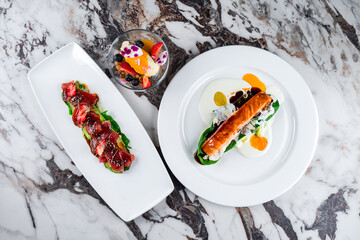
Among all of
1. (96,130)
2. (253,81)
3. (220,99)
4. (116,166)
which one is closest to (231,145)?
(220,99)

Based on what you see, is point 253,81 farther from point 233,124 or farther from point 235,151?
point 235,151

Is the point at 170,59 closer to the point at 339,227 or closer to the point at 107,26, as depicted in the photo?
the point at 107,26

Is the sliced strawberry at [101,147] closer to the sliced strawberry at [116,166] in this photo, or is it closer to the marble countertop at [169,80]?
the sliced strawberry at [116,166]

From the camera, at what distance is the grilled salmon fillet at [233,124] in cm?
207

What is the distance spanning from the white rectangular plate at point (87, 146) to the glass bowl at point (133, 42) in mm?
82

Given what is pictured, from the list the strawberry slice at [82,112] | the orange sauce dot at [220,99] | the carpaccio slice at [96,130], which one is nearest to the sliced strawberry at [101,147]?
the carpaccio slice at [96,130]

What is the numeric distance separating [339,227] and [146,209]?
146cm

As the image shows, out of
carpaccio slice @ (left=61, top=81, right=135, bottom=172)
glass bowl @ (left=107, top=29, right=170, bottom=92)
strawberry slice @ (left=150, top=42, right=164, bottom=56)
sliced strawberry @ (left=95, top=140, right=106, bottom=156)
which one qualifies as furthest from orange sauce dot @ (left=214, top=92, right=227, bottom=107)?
sliced strawberry @ (left=95, top=140, right=106, bottom=156)

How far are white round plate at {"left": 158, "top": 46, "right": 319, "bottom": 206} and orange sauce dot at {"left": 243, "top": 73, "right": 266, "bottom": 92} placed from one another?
0.19 ft

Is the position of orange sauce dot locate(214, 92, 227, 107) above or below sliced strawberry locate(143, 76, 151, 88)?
below

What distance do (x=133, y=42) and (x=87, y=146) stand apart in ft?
2.72

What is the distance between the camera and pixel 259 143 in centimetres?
219

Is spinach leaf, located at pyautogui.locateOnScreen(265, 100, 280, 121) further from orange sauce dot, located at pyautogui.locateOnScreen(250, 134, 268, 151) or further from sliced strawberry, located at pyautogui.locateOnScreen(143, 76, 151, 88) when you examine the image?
sliced strawberry, located at pyautogui.locateOnScreen(143, 76, 151, 88)

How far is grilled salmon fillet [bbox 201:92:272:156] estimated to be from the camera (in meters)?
2.07
